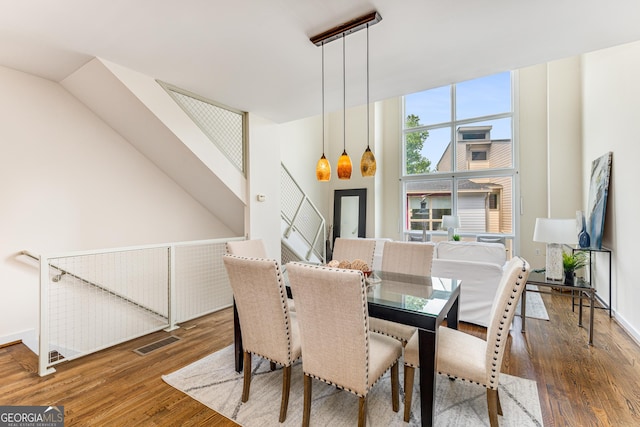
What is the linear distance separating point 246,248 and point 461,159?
225 inches

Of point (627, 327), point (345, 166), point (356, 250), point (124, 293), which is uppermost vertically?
point (345, 166)

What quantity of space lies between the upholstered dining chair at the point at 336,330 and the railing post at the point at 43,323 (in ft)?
7.45

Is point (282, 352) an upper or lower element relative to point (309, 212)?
lower

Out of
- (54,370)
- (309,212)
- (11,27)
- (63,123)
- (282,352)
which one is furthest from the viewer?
(309,212)

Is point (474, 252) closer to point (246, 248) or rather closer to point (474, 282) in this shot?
point (474, 282)

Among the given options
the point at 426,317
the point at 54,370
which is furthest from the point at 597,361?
the point at 54,370

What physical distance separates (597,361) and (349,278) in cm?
270

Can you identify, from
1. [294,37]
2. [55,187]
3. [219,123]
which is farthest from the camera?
[219,123]

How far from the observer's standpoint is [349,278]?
1.43 metres

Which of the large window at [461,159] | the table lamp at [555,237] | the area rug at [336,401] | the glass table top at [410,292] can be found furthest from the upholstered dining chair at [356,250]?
the large window at [461,159]

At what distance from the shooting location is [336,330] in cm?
157

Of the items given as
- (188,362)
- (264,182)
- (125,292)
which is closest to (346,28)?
(264,182)

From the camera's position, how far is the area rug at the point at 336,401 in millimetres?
1863

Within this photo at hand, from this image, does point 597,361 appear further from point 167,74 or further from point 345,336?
point 167,74
